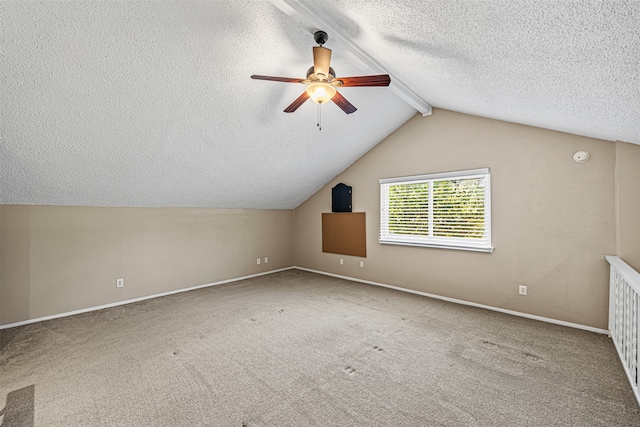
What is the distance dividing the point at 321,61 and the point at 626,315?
3222 millimetres

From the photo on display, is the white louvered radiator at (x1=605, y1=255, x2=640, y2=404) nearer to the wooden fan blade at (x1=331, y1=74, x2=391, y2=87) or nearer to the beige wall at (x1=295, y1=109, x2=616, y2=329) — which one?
the beige wall at (x1=295, y1=109, x2=616, y2=329)

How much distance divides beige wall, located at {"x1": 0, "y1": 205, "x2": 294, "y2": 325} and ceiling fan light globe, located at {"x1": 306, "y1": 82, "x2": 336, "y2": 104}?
3447 millimetres

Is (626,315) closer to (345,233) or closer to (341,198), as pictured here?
(345,233)

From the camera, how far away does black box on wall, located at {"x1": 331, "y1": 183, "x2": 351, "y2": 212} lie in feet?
17.3

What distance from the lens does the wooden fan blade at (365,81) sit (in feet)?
6.73

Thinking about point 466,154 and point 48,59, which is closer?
point 48,59

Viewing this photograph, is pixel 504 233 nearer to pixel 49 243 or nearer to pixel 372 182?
pixel 372 182

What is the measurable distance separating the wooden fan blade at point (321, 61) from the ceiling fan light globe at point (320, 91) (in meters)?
0.06

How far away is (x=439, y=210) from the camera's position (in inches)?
165

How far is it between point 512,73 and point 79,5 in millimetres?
2931

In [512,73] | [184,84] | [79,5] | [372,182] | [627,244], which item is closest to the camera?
[79,5]

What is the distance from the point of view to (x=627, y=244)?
280 centimetres

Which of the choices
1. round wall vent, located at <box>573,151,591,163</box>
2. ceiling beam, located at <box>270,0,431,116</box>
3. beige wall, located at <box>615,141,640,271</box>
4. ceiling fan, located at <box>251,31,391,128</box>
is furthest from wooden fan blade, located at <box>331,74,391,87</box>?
beige wall, located at <box>615,141,640,271</box>

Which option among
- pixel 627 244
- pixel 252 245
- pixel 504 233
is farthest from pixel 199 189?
pixel 627 244
